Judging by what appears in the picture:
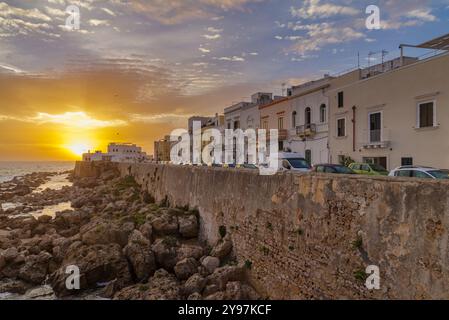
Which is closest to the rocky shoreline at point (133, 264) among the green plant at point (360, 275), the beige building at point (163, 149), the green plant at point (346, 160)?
the green plant at point (360, 275)

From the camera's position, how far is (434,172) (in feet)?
37.3

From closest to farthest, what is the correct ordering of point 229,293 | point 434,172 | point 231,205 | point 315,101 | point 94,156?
1. point 229,293
2. point 434,172
3. point 231,205
4. point 315,101
5. point 94,156

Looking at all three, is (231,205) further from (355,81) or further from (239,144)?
(239,144)

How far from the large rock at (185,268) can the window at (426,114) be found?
14569 millimetres

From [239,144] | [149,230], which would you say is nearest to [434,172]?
[149,230]

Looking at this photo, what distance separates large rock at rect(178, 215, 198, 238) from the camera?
15422mm

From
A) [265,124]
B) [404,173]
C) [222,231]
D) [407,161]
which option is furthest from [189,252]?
[265,124]

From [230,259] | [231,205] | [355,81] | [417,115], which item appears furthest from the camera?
[355,81]

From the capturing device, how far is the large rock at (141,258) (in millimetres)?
12172

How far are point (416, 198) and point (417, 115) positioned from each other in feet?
45.8

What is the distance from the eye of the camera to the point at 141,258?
12.5 m

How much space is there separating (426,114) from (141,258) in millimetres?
16469

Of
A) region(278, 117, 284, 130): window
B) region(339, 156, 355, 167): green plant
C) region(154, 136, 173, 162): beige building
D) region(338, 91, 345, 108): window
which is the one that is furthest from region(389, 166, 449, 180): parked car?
region(154, 136, 173, 162): beige building

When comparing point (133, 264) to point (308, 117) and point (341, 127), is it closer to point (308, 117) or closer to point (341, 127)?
point (341, 127)
